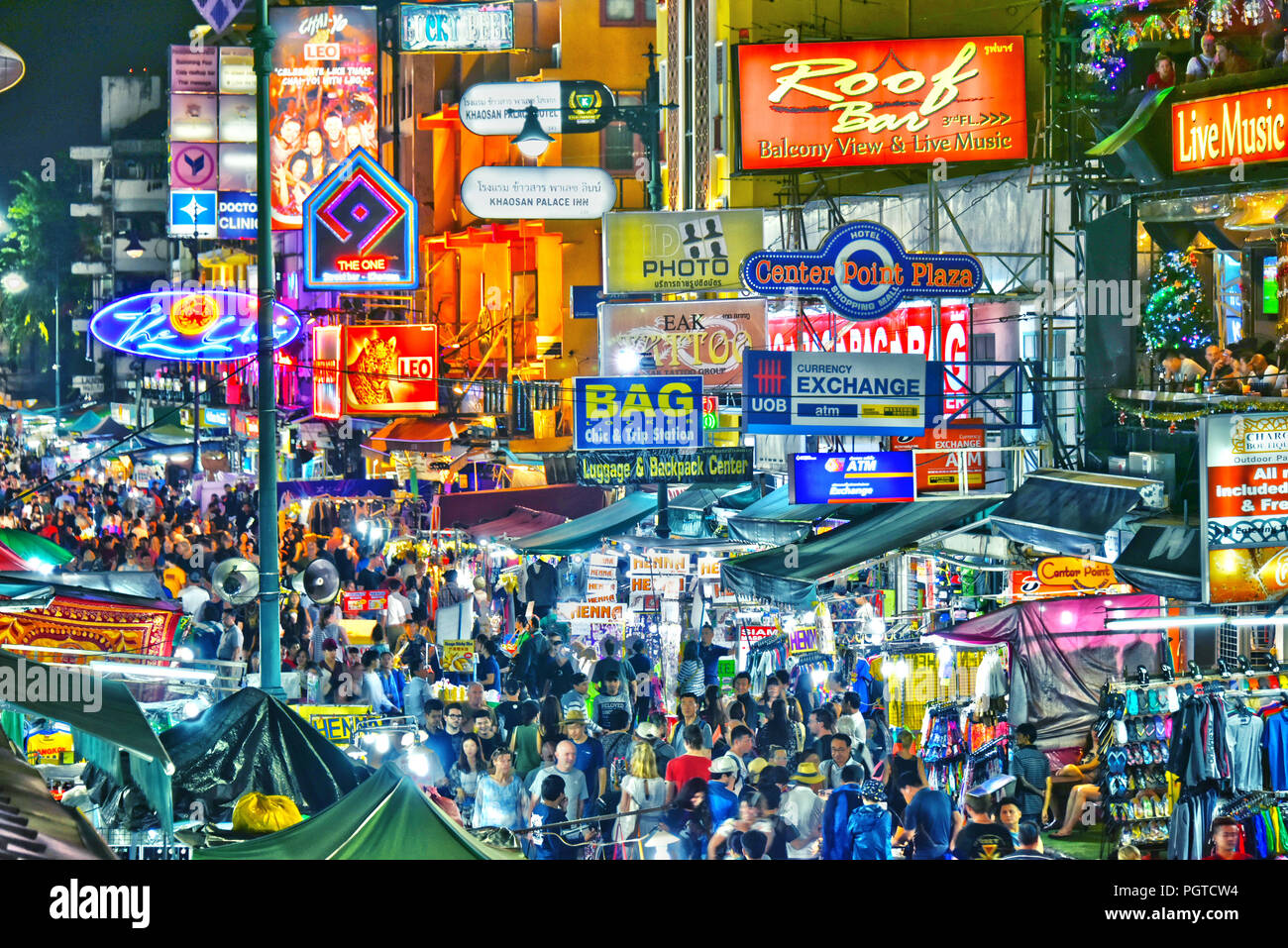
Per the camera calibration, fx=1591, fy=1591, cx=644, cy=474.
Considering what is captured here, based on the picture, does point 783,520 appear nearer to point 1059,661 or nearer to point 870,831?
point 1059,661

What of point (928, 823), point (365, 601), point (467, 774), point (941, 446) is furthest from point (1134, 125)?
point (365, 601)

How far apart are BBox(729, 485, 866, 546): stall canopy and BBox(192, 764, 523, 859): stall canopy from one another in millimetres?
10723

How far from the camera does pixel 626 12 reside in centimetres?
4272

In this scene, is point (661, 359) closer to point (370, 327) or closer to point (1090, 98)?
point (1090, 98)

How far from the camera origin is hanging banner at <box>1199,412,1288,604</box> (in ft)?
45.7

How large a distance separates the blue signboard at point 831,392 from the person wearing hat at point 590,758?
5068mm

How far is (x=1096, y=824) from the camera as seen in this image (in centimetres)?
1473

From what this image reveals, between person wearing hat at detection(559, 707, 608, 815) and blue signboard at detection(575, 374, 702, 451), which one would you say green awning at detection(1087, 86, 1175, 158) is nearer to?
blue signboard at detection(575, 374, 702, 451)

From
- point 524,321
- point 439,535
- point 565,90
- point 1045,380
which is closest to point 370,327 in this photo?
point 439,535

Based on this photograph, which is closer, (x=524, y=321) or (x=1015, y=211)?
(x=1015, y=211)

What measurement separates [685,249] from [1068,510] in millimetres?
7418

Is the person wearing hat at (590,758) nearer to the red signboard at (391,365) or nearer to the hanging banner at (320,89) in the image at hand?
the red signboard at (391,365)

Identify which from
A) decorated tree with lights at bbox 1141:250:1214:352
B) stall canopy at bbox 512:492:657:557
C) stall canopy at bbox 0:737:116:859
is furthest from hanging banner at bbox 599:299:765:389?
stall canopy at bbox 0:737:116:859

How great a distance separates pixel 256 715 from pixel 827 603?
9.98 meters
